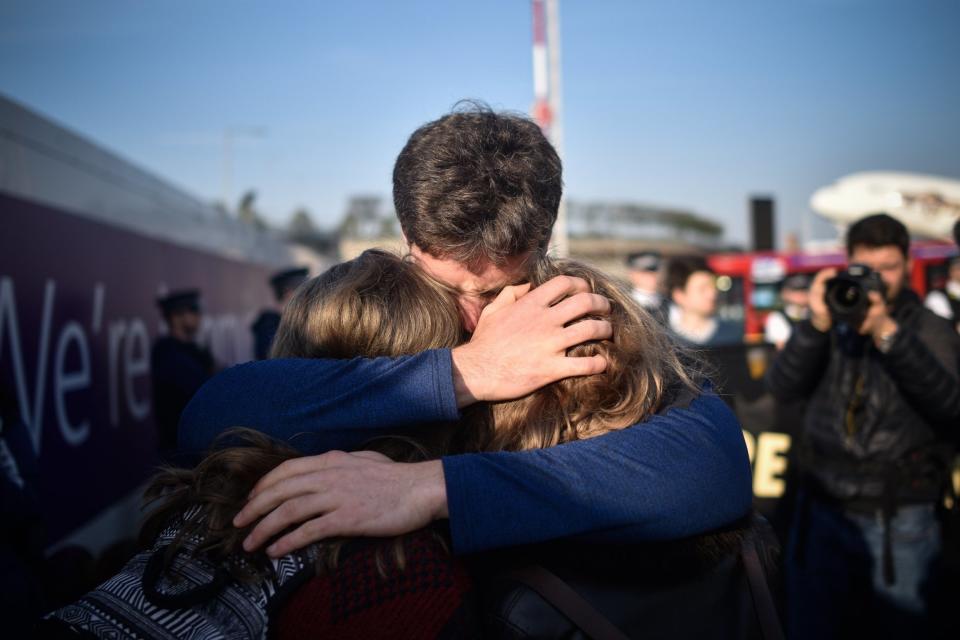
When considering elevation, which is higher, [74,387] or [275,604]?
[275,604]

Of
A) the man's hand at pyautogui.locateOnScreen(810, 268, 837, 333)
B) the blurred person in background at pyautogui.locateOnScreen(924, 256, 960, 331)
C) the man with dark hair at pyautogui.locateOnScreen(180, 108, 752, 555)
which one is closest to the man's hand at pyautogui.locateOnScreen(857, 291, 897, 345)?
the man's hand at pyautogui.locateOnScreen(810, 268, 837, 333)

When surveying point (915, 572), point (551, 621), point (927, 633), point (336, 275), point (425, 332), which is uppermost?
point (336, 275)

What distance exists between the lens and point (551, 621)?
984mm

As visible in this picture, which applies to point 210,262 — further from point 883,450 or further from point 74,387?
point 883,450

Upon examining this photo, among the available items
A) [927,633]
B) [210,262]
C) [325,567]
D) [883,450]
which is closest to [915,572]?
[927,633]

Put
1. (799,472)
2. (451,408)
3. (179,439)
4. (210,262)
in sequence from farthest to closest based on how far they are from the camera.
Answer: (210,262), (799,472), (179,439), (451,408)

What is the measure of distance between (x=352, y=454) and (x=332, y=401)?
0.09 metres

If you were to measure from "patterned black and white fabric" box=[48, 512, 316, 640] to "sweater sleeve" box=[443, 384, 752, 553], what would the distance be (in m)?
0.24

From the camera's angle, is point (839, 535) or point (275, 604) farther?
point (839, 535)

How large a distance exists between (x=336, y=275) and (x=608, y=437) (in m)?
0.58

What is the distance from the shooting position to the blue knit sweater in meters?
1.04

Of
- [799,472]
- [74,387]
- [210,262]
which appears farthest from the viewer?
[210,262]

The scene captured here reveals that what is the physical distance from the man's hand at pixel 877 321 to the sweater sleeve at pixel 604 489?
5.99 feet

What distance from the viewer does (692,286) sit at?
489 cm
